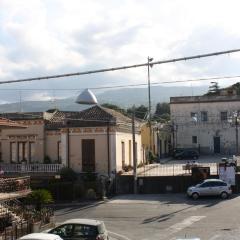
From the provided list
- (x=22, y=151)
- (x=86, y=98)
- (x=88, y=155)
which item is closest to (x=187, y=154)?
(x=88, y=155)

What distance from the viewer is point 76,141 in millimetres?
50969

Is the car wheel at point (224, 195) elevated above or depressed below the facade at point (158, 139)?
below

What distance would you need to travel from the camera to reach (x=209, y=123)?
7469 centimetres

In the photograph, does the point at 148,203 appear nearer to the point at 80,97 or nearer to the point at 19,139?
the point at 19,139

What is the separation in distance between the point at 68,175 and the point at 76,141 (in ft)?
11.7

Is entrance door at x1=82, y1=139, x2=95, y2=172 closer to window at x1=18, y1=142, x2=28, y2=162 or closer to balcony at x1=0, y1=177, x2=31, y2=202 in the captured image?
window at x1=18, y1=142, x2=28, y2=162

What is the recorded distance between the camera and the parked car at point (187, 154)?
68375mm

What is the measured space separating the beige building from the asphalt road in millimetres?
5198

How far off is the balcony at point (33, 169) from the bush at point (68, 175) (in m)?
1.42

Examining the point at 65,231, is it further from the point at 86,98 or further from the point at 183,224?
the point at 183,224

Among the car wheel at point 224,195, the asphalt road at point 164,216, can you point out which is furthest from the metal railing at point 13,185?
the car wheel at point 224,195

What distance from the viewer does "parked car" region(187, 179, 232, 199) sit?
142ft

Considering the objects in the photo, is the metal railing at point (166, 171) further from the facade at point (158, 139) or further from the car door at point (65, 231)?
the car door at point (65, 231)

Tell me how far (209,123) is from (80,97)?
56.3m
